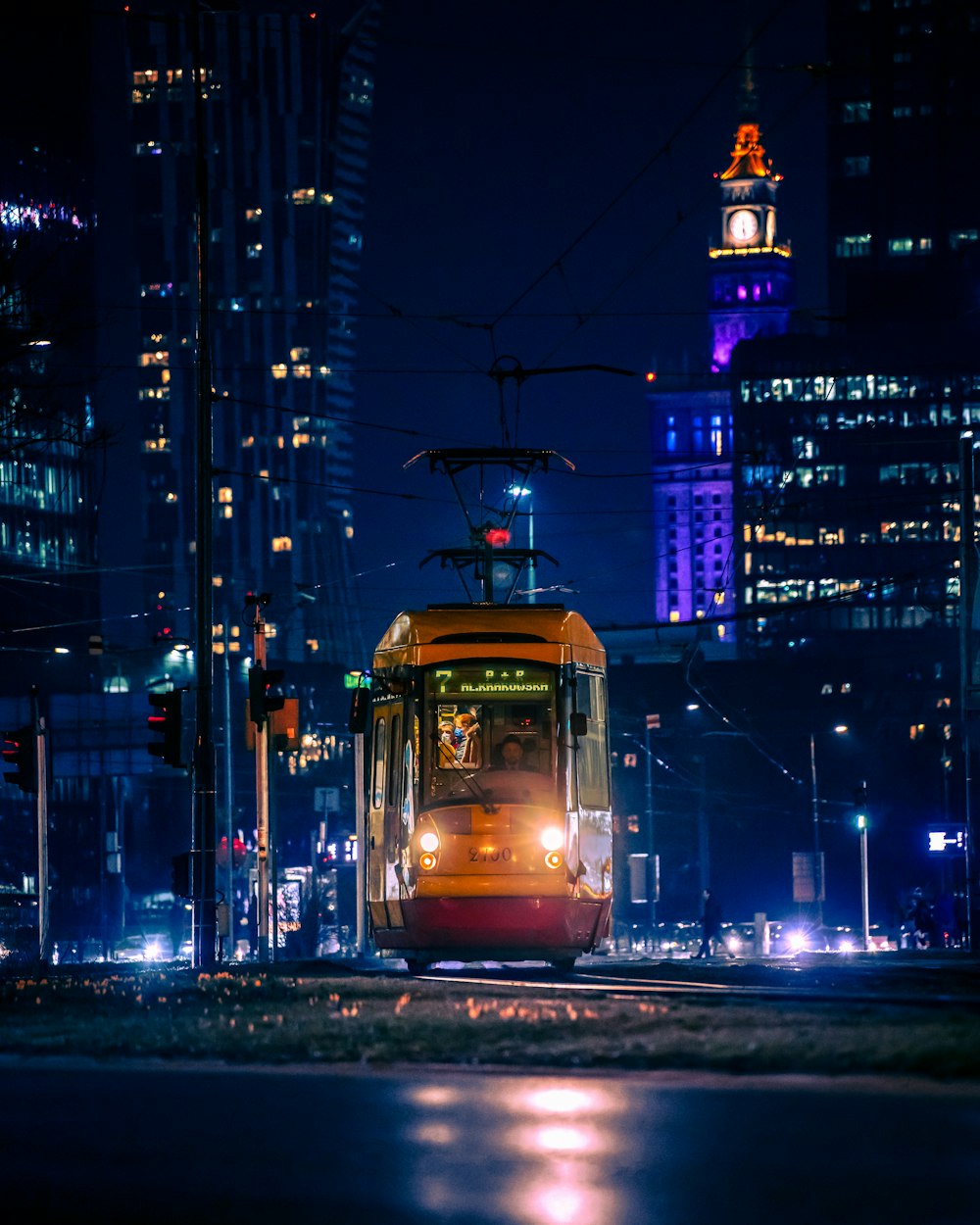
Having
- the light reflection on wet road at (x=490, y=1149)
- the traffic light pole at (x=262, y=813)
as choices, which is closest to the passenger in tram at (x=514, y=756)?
the light reflection on wet road at (x=490, y=1149)

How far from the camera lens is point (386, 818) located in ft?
77.1

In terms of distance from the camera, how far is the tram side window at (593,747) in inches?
907

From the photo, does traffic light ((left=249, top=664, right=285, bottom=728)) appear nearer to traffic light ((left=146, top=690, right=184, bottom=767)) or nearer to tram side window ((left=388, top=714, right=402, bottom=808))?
traffic light ((left=146, top=690, right=184, bottom=767))

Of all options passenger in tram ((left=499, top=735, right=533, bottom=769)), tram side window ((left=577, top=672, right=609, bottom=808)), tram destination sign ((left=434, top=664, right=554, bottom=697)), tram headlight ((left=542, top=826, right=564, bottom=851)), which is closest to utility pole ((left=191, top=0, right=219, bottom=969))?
tram destination sign ((left=434, top=664, right=554, bottom=697))

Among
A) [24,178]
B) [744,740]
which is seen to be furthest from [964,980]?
[744,740]

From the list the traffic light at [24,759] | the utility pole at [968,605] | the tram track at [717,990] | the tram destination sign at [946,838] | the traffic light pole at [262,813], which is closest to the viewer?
the tram track at [717,990]

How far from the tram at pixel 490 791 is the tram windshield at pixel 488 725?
15mm

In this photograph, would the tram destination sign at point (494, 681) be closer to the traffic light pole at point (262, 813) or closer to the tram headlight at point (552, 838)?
the tram headlight at point (552, 838)

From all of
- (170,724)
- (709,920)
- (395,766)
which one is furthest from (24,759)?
(709,920)

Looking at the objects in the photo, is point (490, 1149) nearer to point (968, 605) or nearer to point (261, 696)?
point (261, 696)

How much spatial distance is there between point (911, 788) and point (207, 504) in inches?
3477

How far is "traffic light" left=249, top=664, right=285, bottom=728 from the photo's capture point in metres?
31.5

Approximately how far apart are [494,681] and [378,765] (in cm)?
196

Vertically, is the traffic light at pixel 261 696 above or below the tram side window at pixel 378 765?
above
